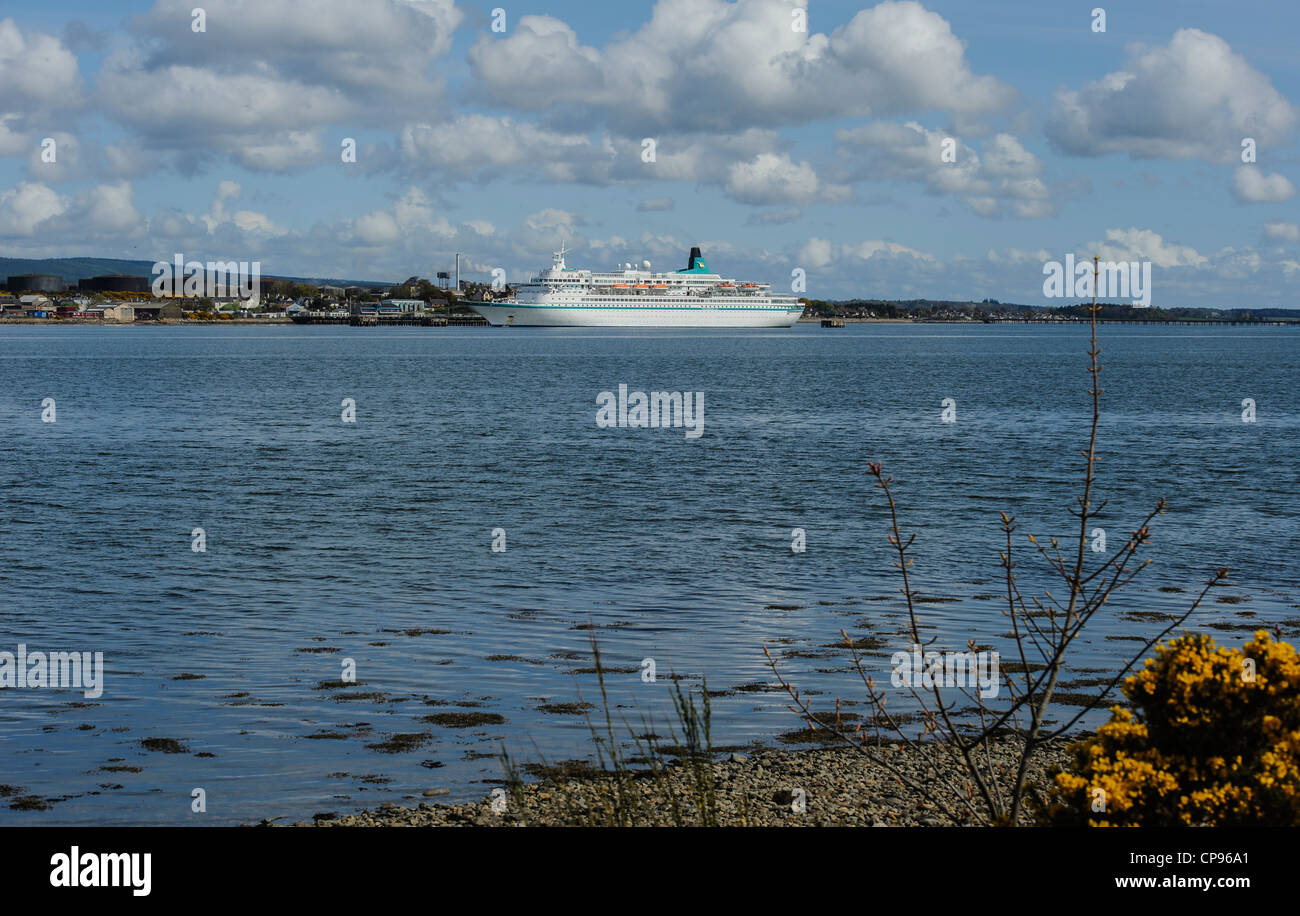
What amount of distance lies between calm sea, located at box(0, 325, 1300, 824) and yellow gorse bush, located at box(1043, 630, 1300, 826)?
578 centimetres

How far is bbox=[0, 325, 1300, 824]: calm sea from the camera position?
10992 millimetres

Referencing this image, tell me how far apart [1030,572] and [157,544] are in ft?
49.3

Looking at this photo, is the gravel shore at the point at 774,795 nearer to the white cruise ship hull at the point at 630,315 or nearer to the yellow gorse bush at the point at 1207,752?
the yellow gorse bush at the point at 1207,752

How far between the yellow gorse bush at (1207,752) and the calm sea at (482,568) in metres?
5.78

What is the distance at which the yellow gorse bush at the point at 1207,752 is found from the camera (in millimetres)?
5047

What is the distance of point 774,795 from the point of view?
9.20 metres

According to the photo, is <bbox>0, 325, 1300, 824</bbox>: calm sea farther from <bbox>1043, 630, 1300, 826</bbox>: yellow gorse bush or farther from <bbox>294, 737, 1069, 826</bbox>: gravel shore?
<bbox>1043, 630, 1300, 826</bbox>: yellow gorse bush

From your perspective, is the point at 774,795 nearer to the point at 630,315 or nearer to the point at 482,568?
the point at 482,568

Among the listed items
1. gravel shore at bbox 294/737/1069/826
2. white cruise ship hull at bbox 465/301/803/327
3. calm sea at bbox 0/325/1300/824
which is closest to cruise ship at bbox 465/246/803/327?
white cruise ship hull at bbox 465/301/803/327

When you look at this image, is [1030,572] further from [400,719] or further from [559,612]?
[400,719]

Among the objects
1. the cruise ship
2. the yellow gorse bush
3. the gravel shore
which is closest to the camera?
the yellow gorse bush

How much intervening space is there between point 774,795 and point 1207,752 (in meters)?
4.39

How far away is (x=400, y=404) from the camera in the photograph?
62.8 meters
